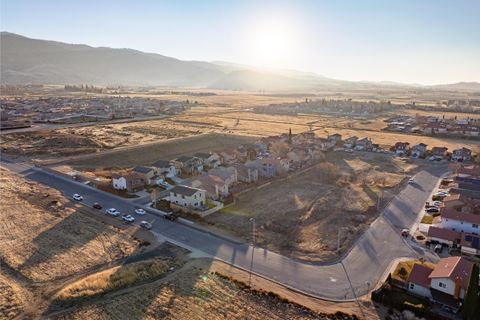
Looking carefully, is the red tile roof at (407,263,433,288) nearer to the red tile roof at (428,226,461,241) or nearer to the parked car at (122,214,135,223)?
the red tile roof at (428,226,461,241)

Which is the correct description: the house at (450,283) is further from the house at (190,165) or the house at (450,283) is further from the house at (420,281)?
the house at (190,165)

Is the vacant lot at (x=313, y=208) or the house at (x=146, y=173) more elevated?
the house at (x=146, y=173)

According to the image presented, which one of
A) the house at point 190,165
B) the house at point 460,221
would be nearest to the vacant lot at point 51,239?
the house at point 190,165

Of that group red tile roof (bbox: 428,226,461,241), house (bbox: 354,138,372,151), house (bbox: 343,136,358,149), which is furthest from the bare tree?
red tile roof (bbox: 428,226,461,241)

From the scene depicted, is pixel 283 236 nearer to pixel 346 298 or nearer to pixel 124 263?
pixel 346 298

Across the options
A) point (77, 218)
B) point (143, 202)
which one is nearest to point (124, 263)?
point (77, 218)
